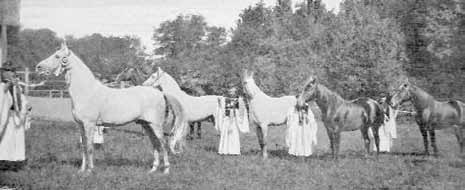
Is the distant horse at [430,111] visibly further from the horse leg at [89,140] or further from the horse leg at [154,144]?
the horse leg at [89,140]

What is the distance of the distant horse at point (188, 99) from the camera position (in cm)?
1330

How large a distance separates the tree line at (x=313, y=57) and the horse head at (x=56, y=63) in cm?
39

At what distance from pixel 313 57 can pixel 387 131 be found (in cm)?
1102

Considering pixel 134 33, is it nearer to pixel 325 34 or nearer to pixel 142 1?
pixel 142 1

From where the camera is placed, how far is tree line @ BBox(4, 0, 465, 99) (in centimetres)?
921

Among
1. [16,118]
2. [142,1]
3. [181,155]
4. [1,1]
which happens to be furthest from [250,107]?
[1,1]

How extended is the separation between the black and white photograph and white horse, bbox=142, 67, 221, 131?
0.04 meters

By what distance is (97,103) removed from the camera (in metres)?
8.45

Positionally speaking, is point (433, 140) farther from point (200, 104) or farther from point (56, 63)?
point (56, 63)

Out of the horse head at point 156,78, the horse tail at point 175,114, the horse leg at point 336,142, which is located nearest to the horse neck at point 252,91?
the horse leg at point 336,142

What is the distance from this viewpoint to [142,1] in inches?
351

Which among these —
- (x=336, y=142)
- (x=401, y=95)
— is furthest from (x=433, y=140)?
(x=336, y=142)

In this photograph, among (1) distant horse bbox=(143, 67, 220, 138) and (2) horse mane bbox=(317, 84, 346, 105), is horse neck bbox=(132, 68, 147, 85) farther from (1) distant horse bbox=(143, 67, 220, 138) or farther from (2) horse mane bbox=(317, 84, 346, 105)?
(2) horse mane bbox=(317, 84, 346, 105)

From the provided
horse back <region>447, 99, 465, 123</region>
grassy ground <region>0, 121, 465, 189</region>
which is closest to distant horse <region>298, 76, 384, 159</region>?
grassy ground <region>0, 121, 465, 189</region>
